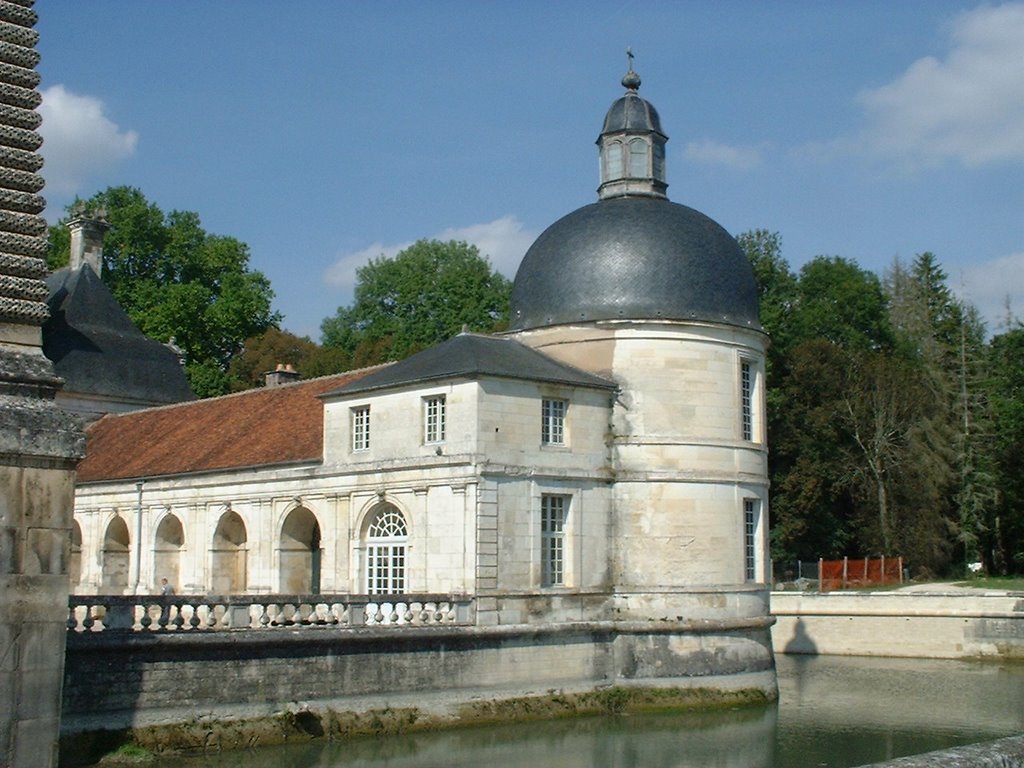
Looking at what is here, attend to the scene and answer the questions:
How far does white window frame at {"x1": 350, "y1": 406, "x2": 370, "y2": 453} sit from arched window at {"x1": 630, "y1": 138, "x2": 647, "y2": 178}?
6894mm

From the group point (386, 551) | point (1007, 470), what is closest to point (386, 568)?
point (386, 551)

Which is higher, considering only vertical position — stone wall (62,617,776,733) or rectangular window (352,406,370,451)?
rectangular window (352,406,370,451)

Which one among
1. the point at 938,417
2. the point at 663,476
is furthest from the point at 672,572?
the point at 938,417

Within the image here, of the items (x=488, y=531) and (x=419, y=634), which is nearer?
(x=419, y=634)

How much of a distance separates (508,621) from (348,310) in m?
34.6

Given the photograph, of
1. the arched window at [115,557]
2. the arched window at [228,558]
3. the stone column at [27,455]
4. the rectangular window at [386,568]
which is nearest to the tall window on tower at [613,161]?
the rectangular window at [386,568]

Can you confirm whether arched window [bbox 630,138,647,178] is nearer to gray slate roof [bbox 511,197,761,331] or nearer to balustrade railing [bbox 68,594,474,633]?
gray slate roof [bbox 511,197,761,331]

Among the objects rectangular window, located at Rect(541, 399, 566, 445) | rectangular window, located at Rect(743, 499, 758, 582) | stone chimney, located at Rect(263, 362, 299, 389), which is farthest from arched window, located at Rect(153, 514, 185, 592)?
rectangular window, located at Rect(743, 499, 758, 582)

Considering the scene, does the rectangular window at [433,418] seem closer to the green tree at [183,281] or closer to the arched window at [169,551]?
the arched window at [169,551]

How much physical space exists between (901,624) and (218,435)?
17.1m

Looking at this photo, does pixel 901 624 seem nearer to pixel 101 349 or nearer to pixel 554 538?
pixel 554 538

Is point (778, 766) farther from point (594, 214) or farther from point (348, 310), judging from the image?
point (348, 310)

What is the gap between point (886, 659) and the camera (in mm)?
30891

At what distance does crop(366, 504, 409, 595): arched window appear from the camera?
67.5 ft
